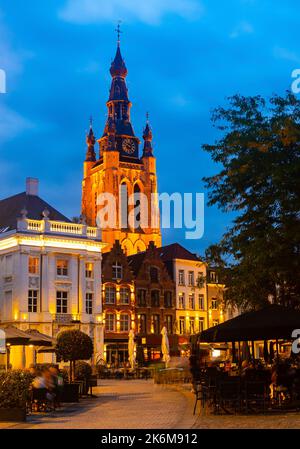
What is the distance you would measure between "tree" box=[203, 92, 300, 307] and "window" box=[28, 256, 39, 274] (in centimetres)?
3601

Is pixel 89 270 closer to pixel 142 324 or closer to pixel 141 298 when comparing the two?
pixel 141 298

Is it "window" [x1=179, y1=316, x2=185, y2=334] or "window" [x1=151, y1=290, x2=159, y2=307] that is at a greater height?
"window" [x1=151, y1=290, x2=159, y2=307]

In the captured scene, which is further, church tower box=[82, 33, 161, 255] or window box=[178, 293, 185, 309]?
church tower box=[82, 33, 161, 255]

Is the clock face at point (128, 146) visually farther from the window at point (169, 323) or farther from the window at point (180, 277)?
the window at point (169, 323)

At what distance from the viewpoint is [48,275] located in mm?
59156

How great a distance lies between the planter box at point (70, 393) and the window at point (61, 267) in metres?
36.8

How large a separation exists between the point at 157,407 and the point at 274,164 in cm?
778

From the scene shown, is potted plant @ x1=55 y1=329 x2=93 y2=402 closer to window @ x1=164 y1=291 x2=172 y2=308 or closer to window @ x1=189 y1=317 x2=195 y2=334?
window @ x1=164 y1=291 x2=172 y2=308

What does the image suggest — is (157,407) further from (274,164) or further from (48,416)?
(274,164)

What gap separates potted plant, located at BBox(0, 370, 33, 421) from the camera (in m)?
17.4

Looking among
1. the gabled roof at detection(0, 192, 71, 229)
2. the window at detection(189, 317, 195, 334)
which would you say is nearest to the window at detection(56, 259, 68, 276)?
the gabled roof at detection(0, 192, 71, 229)

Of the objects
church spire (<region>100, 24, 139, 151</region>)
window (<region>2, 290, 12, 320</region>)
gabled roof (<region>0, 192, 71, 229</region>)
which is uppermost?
church spire (<region>100, 24, 139, 151</region>)

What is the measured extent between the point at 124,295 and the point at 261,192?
47.1 metres
